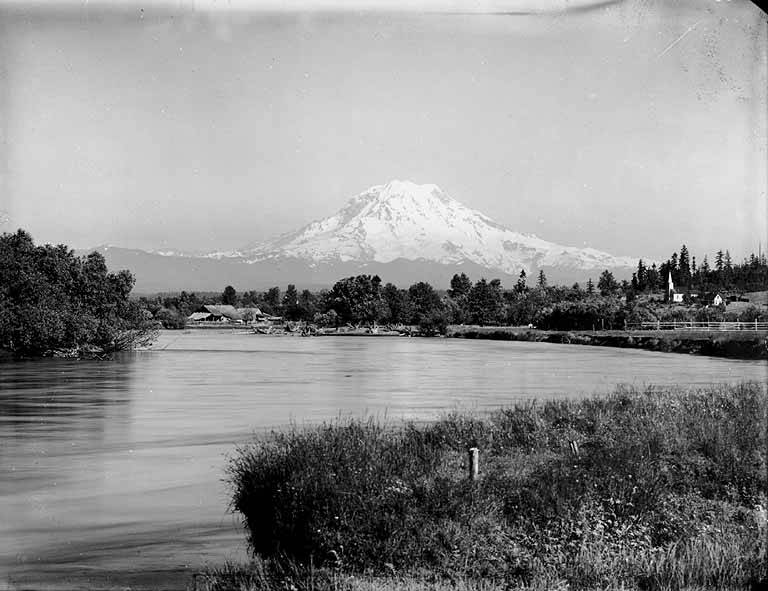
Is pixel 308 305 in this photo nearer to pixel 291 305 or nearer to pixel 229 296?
pixel 291 305

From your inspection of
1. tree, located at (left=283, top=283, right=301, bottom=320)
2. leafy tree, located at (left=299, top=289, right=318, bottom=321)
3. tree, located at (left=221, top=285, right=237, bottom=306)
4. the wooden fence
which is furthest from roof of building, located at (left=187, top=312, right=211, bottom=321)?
the wooden fence

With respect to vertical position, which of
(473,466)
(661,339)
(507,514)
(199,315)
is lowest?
(507,514)

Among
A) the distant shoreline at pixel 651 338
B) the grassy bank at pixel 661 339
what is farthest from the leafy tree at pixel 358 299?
the grassy bank at pixel 661 339

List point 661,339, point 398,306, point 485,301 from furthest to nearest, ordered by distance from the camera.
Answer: point 661,339
point 485,301
point 398,306

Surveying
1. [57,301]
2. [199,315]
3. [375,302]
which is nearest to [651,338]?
[375,302]

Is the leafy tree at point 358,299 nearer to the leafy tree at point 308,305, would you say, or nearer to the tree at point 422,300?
the leafy tree at point 308,305

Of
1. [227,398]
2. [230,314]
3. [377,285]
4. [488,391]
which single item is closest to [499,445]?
[377,285]
